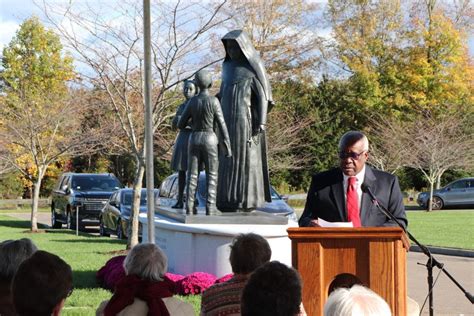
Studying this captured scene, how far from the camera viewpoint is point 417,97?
164ft

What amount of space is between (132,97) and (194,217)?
14.6 meters

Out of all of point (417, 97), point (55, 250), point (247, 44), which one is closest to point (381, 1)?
point (417, 97)

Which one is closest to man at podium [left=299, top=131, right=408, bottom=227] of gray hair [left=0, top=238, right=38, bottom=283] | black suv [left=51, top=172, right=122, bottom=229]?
gray hair [left=0, top=238, right=38, bottom=283]

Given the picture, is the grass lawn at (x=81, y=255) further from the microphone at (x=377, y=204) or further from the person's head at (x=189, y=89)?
the microphone at (x=377, y=204)

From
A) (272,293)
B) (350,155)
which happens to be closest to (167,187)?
(350,155)

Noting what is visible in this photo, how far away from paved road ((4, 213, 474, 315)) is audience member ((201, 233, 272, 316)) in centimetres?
697

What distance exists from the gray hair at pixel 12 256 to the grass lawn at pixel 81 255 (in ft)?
19.2

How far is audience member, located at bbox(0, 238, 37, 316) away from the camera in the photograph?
4211 mm

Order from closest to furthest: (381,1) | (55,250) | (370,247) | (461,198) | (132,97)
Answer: (370,247) → (55,250) → (132,97) → (461,198) → (381,1)

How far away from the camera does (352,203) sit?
591 centimetres

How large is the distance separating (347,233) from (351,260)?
15 centimetres

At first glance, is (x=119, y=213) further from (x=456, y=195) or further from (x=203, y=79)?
(x=456, y=195)

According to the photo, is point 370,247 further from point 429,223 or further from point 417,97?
point 417,97

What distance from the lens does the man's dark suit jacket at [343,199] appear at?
5.85m
